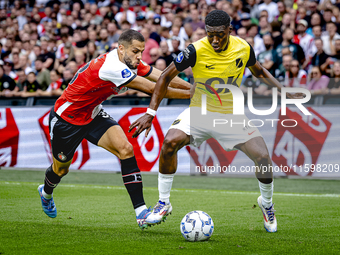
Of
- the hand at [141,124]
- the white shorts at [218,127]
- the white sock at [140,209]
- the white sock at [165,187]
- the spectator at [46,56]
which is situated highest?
the hand at [141,124]

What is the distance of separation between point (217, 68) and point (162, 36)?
7.75 m

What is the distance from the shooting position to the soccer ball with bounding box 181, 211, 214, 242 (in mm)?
4453

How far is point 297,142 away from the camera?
960 centimetres

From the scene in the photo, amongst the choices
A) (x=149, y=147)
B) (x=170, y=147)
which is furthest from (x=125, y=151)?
(x=149, y=147)

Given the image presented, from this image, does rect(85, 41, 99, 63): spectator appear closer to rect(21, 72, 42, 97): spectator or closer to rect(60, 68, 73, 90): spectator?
rect(60, 68, 73, 90): spectator

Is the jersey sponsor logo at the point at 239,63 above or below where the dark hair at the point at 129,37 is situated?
below

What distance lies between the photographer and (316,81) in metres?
9.69

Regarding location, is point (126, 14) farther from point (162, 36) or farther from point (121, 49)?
point (121, 49)

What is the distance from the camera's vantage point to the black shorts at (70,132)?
18.3 feet

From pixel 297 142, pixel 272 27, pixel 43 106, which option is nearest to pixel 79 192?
pixel 43 106

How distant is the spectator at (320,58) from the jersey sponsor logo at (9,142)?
755cm

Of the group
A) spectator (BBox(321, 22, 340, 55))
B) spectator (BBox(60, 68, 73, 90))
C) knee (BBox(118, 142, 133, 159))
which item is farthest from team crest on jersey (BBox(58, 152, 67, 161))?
spectator (BBox(321, 22, 340, 55))

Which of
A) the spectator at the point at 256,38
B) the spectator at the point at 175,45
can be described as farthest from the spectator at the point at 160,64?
the spectator at the point at 256,38

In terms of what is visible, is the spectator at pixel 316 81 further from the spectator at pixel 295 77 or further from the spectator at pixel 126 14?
the spectator at pixel 126 14
